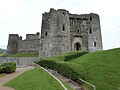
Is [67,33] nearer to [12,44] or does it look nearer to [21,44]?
[21,44]

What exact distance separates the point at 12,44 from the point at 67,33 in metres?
30.5

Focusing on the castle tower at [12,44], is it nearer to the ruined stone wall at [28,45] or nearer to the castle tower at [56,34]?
the ruined stone wall at [28,45]

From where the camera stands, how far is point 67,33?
3662 centimetres

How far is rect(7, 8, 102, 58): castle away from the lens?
35.6 metres

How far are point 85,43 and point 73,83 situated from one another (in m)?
28.1

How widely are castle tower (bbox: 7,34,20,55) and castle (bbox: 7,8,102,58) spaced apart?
22.9m

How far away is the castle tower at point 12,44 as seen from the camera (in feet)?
195

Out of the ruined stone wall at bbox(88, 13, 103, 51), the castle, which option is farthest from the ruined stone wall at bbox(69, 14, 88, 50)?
the ruined stone wall at bbox(88, 13, 103, 51)

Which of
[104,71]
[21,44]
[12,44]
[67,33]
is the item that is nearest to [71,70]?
[104,71]

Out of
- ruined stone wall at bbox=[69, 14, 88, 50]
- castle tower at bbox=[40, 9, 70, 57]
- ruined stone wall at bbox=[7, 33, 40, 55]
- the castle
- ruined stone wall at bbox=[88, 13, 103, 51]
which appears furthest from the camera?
ruined stone wall at bbox=[7, 33, 40, 55]

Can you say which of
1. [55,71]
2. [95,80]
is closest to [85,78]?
[95,80]

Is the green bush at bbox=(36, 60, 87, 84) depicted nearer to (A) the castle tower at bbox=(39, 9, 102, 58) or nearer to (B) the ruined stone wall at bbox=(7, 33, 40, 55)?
(A) the castle tower at bbox=(39, 9, 102, 58)

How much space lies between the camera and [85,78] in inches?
518

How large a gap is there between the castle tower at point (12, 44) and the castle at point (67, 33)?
22.9 metres
